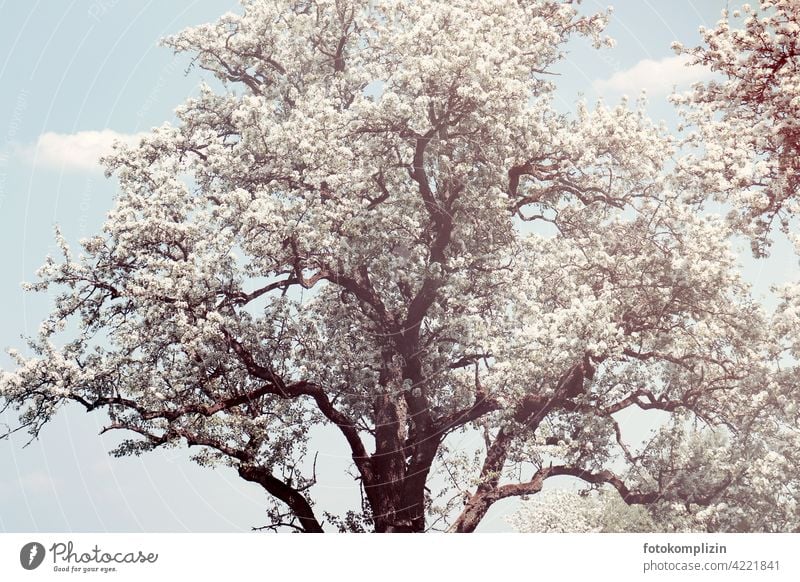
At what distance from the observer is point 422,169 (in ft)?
70.4

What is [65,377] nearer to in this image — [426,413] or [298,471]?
[298,471]

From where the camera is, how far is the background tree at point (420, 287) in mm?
18938

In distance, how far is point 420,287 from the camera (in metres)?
21.9

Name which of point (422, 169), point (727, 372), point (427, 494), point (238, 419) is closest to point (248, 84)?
point (422, 169)

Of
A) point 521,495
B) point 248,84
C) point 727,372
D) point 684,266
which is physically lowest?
point 521,495

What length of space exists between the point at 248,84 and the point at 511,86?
384 inches
